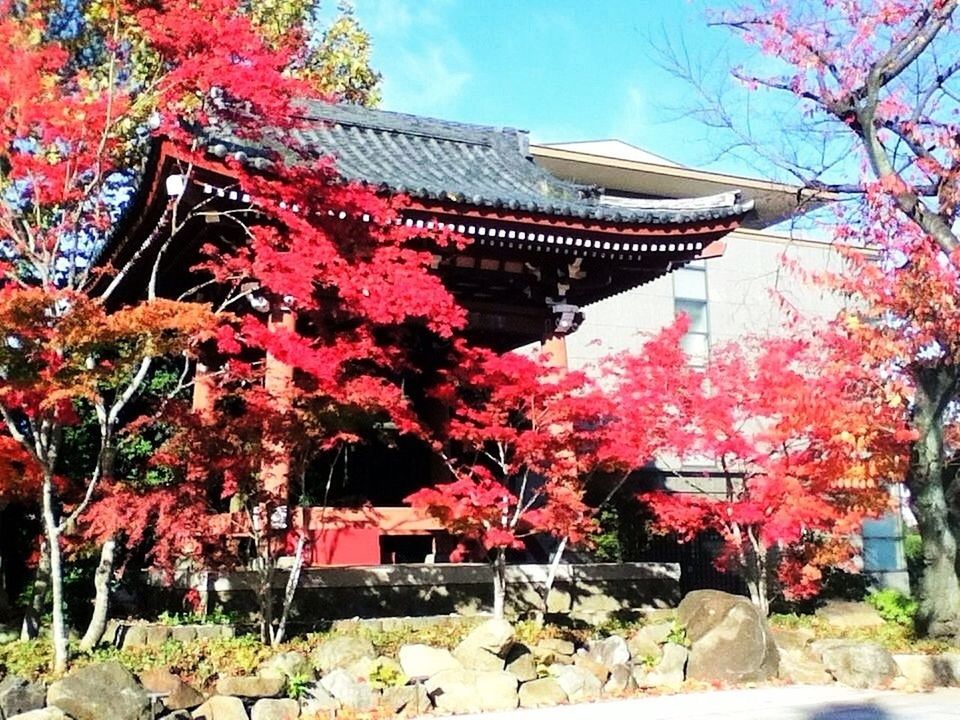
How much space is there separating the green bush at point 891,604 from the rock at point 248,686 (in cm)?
1050

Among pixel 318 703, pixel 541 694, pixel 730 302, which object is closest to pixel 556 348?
pixel 541 694

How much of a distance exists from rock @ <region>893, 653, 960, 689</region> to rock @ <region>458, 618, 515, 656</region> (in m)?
4.45

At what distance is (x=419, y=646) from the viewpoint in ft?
29.9

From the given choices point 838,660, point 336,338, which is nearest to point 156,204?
point 336,338

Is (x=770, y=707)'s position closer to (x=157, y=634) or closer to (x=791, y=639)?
(x=791, y=639)

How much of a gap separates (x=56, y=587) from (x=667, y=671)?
19.8 feet

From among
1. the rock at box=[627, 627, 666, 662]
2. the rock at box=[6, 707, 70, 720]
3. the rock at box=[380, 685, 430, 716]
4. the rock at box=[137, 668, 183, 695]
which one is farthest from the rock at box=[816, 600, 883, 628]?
the rock at box=[6, 707, 70, 720]

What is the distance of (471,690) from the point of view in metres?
8.70

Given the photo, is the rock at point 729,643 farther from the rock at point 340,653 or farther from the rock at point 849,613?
the rock at point 849,613

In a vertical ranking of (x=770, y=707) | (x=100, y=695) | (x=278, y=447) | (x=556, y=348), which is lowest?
(x=770, y=707)

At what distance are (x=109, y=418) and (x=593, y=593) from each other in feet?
21.2

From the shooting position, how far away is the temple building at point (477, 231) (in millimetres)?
10594

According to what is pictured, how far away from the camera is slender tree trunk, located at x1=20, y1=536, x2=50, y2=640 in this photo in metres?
9.20

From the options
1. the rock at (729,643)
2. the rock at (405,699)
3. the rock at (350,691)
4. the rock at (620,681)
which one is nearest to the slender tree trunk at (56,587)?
the rock at (350,691)
